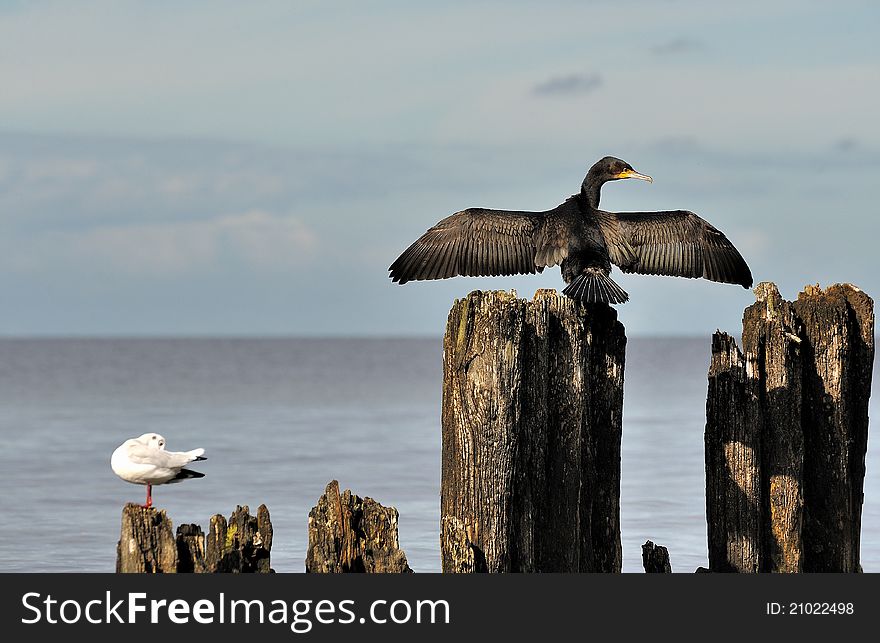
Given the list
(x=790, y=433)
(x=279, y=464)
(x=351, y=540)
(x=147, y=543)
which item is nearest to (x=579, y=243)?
(x=790, y=433)

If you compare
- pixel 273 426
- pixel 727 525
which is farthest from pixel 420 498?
pixel 273 426

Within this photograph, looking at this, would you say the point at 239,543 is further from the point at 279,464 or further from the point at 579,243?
the point at 279,464

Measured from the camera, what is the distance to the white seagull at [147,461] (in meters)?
8.34

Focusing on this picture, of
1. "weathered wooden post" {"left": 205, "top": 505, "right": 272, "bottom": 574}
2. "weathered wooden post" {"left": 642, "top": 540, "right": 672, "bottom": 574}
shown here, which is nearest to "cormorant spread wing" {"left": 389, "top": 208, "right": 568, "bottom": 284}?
"weathered wooden post" {"left": 642, "top": 540, "right": 672, "bottom": 574}

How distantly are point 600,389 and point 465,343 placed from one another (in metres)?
1.01

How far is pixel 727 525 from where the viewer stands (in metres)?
9.61

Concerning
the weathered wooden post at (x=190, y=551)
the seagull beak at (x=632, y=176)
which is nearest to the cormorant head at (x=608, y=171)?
Result: the seagull beak at (x=632, y=176)

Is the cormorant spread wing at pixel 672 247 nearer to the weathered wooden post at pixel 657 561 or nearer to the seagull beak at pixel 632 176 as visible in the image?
the seagull beak at pixel 632 176

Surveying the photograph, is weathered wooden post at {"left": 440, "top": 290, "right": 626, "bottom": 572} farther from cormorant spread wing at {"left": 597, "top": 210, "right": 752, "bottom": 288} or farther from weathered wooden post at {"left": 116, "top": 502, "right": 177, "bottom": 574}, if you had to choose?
cormorant spread wing at {"left": 597, "top": 210, "right": 752, "bottom": 288}

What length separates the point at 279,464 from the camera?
21.2 m

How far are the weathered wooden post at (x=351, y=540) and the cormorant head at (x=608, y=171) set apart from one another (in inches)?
144

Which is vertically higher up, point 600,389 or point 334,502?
point 600,389
